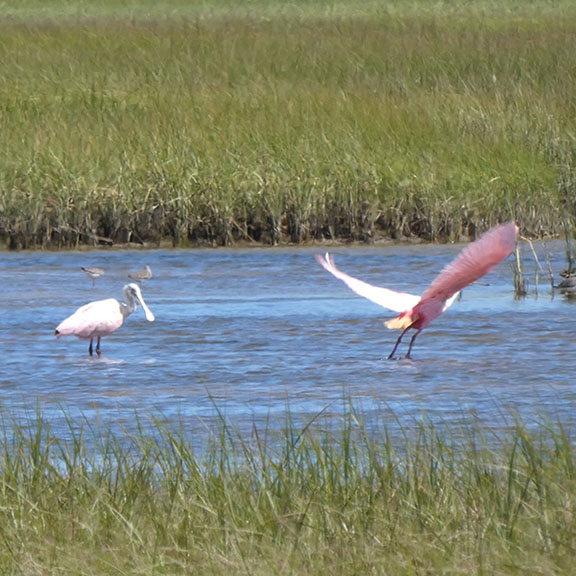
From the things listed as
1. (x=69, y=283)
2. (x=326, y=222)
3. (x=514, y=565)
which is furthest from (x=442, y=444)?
(x=326, y=222)

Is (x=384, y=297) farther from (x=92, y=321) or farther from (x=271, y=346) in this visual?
(x=92, y=321)

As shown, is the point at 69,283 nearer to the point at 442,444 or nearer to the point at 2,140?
the point at 2,140

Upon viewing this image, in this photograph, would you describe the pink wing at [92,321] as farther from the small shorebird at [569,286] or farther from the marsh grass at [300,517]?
the marsh grass at [300,517]

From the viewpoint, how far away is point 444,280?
7.55 metres

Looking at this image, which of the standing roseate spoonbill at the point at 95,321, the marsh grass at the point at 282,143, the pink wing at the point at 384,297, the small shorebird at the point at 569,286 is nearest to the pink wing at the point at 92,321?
the standing roseate spoonbill at the point at 95,321

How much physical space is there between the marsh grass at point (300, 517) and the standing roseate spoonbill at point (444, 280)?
172 centimetres

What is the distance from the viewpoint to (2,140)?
14188 mm

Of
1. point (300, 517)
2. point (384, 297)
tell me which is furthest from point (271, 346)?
point (300, 517)

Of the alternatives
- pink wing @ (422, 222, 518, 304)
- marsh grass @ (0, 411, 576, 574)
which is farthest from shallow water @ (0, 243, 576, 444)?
marsh grass @ (0, 411, 576, 574)

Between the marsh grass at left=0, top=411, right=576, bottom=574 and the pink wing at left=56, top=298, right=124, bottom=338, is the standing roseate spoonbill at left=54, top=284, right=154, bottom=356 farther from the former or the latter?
the marsh grass at left=0, top=411, right=576, bottom=574

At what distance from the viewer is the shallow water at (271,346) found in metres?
7.19

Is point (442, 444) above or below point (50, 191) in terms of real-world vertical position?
below

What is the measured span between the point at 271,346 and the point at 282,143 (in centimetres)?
515

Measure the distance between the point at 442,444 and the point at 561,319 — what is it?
15.6ft
